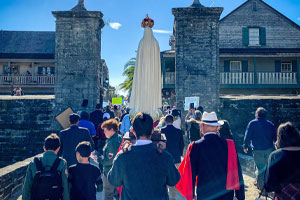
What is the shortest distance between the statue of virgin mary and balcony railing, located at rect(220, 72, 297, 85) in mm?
16187

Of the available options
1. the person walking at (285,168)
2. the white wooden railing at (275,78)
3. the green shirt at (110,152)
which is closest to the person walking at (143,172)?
the person walking at (285,168)

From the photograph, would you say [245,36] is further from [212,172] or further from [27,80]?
[27,80]

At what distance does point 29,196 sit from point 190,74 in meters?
9.31

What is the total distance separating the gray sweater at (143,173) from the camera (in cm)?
243

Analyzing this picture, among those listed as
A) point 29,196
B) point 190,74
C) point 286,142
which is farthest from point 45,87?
point 286,142

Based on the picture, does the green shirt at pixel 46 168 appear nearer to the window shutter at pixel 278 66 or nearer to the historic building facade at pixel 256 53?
the historic building facade at pixel 256 53

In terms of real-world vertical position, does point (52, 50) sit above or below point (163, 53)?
above

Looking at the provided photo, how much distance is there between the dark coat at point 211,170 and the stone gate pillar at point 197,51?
837cm

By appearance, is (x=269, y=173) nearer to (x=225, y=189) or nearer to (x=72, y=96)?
(x=225, y=189)

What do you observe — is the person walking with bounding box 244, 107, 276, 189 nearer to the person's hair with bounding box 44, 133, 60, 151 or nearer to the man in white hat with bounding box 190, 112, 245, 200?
the man in white hat with bounding box 190, 112, 245, 200

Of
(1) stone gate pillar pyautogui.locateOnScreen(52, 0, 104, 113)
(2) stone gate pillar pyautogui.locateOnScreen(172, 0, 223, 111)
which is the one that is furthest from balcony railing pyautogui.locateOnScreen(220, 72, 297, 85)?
(1) stone gate pillar pyautogui.locateOnScreen(52, 0, 104, 113)

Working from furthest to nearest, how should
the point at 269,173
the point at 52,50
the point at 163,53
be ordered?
the point at 52,50 < the point at 163,53 < the point at 269,173

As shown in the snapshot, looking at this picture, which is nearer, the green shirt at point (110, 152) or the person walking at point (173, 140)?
the green shirt at point (110, 152)

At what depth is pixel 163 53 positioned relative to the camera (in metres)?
18.1
